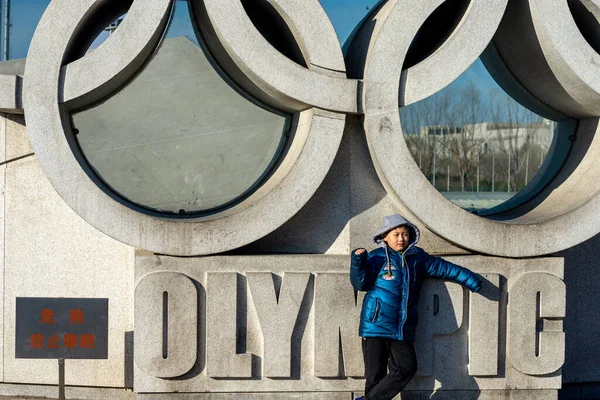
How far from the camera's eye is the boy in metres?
8.12

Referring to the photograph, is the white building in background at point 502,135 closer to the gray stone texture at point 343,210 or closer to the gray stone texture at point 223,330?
the gray stone texture at point 343,210

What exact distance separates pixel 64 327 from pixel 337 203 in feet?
9.95

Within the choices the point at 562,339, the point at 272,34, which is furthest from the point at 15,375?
the point at 562,339

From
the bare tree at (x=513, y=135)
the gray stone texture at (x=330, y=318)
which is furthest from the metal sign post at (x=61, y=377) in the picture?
the bare tree at (x=513, y=135)

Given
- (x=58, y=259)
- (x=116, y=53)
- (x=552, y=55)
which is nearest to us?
(x=116, y=53)

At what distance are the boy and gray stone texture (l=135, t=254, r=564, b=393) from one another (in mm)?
450

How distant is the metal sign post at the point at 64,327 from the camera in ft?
30.4

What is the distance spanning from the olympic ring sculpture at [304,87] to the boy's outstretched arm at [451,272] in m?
0.36

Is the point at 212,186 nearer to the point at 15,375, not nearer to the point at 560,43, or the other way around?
the point at 15,375

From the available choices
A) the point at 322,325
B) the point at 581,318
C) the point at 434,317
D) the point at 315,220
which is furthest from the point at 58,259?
the point at 581,318

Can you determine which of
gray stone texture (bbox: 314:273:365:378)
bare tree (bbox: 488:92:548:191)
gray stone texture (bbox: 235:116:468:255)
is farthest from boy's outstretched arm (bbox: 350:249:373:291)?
bare tree (bbox: 488:92:548:191)

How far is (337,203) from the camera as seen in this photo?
8945mm

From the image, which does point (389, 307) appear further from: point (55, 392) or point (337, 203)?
point (55, 392)

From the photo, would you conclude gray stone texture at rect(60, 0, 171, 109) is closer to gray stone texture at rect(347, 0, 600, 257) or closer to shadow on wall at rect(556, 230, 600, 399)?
gray stone texture at rect(347, 0, 600, 257)
